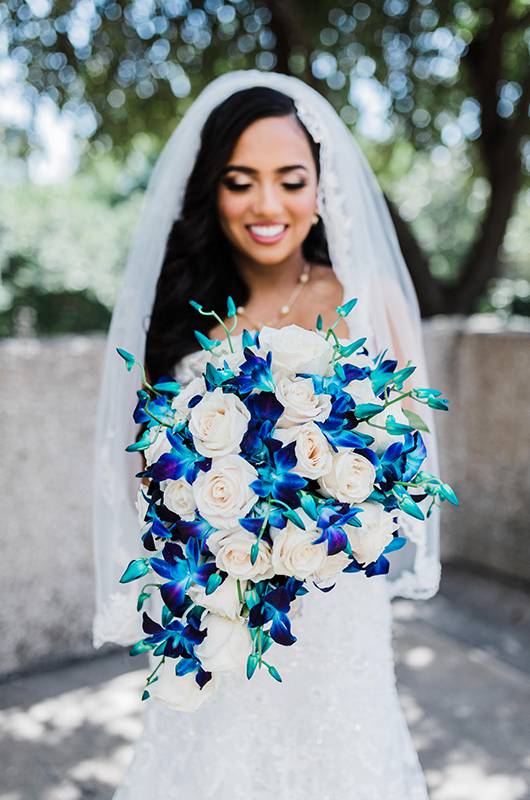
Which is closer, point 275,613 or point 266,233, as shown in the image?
point 275,613

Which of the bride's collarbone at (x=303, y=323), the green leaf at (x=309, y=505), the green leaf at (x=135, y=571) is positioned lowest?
the green leaf at (x=135, y=571)

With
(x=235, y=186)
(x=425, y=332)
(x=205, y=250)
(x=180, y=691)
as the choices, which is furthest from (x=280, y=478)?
(x=425, y=332)

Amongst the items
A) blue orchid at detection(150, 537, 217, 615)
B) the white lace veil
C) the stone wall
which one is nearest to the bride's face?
the white lace veil

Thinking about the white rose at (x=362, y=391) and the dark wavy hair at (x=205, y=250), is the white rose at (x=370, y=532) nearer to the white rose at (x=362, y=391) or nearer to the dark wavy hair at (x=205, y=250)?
the white rose at (x=362, y=391)

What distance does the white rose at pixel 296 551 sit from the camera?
1406mm

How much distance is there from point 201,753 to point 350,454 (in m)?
1.06

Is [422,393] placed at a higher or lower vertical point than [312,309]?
lower

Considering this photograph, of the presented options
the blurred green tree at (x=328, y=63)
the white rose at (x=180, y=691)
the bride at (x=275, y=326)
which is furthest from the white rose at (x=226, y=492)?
the blurred green tree at (x=328, y=63)

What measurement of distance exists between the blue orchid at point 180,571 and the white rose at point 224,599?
0.11 ft

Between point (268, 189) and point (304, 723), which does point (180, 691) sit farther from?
point (268, 189)

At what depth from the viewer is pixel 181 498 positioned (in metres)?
1.47

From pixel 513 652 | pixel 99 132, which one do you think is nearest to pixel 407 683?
pixel 513 652

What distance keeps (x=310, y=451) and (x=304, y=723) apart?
3.13ft

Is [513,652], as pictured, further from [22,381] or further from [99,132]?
[99,132]
